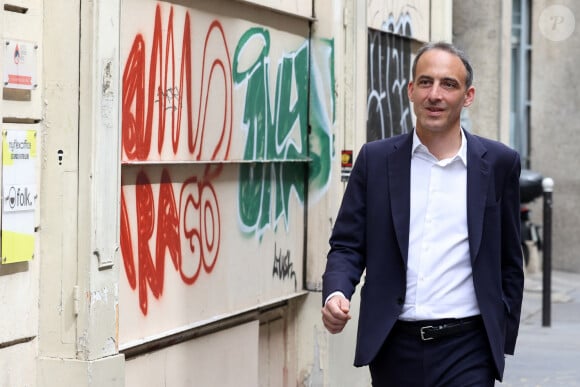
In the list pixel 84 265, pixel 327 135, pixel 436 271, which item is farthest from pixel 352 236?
pixel 327 135

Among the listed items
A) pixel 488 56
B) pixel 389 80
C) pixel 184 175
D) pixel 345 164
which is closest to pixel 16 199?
pixel 184 175

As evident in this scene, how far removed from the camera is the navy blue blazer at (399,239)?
4.30m

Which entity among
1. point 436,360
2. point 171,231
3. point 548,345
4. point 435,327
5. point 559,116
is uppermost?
point 559,116

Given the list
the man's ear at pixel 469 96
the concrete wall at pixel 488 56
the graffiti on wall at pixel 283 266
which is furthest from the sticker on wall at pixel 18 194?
the concrete wall at pixel 488 56

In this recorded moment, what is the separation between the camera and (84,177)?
5430mm

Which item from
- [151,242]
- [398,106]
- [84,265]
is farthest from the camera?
[398,106]

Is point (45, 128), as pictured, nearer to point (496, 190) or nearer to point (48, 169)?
point (48, 169)

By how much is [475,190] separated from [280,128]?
141 inches

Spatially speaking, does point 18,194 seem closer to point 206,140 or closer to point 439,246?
point 206,140

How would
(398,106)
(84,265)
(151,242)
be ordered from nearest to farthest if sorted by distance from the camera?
1. (84,265)
2. (151,242)
3. (398,106)

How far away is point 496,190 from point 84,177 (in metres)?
1.84

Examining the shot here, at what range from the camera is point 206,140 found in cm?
682

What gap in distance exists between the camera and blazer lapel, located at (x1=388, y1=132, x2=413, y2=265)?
169 inches

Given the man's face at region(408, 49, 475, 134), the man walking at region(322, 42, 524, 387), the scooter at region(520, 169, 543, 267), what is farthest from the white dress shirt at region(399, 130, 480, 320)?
the scooter at region(520, 169, 543, 267)
